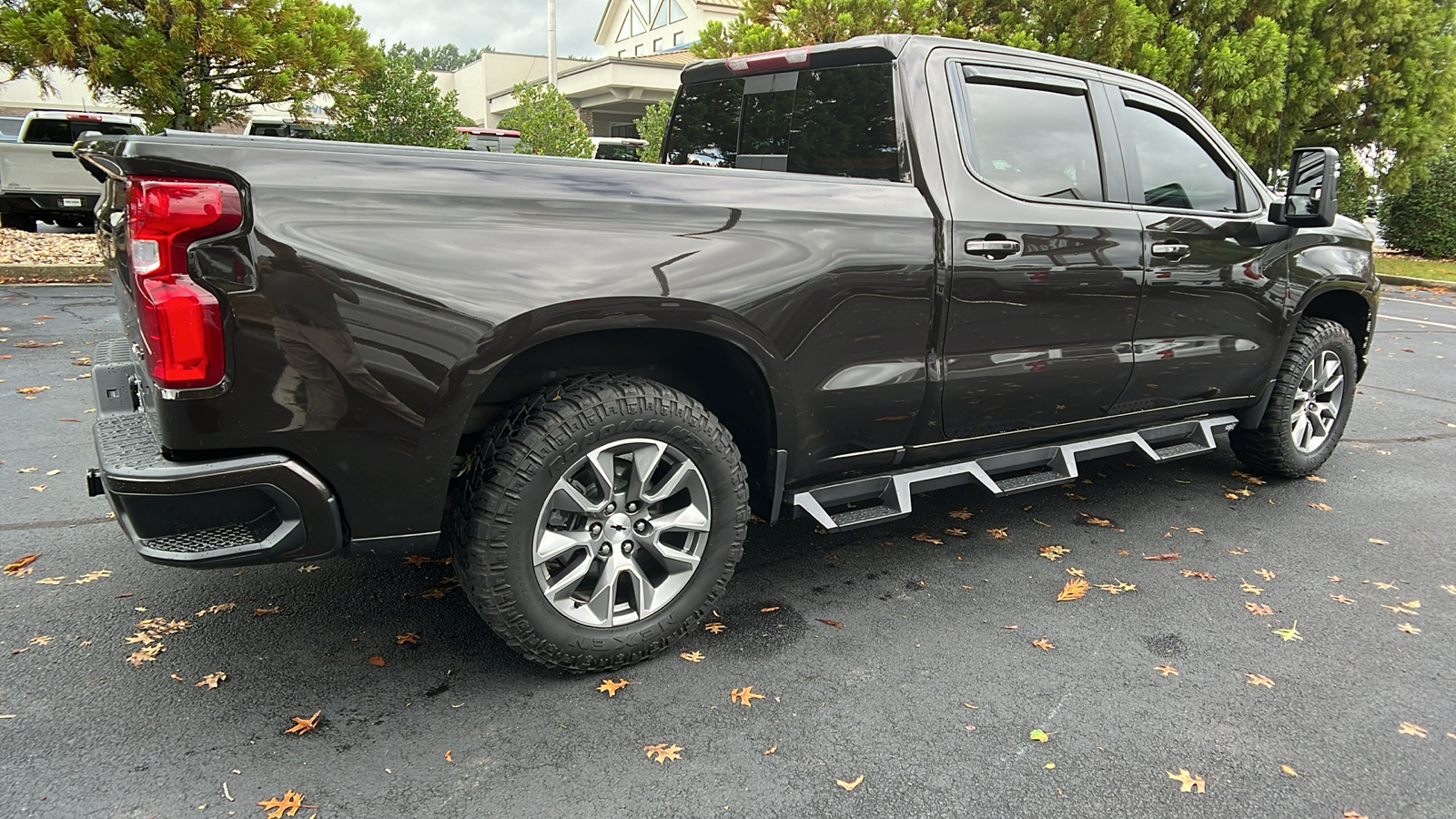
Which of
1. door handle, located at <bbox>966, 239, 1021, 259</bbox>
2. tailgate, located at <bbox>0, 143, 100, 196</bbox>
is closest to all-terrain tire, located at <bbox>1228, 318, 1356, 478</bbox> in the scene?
door handle, located at <bbox>966, 239, 1021, 259</bbox>

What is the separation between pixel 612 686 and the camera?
9.26 feet

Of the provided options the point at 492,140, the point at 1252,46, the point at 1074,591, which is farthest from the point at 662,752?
the point at 1252,46

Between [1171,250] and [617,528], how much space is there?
2.56 meters

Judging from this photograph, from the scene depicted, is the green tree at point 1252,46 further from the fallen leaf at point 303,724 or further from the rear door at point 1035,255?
the fallen leaf at point 303,724

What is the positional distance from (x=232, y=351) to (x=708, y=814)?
1549mm

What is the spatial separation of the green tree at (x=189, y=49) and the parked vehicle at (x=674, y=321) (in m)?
7.90

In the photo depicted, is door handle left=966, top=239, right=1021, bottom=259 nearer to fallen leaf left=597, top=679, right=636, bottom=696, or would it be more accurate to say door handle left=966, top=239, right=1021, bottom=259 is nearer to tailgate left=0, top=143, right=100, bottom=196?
fallen leaf left=597, top=679, right=636, bottom=696

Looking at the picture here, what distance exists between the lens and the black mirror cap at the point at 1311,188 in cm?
411

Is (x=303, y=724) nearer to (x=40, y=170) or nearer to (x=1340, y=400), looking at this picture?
(x=1340, y=400)

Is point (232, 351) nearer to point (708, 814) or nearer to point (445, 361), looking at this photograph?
point (445, 361)

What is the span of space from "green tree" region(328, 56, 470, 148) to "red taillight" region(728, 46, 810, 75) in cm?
748

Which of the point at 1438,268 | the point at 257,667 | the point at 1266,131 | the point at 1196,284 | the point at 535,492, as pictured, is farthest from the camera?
the point at 1438,268

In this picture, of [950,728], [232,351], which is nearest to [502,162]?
[232,351]

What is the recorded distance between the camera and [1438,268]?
16.2 m
